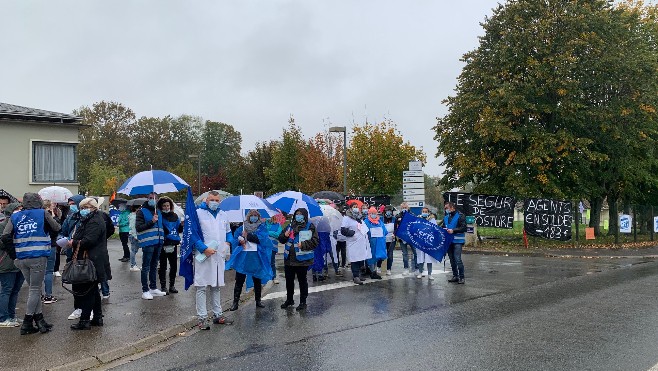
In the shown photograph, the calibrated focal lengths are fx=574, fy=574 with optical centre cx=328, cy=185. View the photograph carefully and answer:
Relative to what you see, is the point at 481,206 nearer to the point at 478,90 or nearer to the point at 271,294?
the point at 478,90

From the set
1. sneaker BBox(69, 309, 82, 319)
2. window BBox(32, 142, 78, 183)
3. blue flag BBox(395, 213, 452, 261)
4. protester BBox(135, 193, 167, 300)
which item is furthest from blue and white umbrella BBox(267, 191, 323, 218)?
window BBox(32, 142, 78, 183)

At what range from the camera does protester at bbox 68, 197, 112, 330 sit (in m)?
8.30

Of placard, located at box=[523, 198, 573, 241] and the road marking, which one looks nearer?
the road marking

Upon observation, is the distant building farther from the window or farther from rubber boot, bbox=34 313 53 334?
rubber boot, bbox=34 313 53 334

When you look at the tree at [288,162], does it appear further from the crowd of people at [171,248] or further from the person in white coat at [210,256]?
the person in white coat at [210,256]

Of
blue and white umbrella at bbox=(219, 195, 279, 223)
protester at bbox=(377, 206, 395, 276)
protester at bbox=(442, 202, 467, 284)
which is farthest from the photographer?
protester at bbox=(377, 206, 395, 276)

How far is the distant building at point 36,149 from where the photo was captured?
784 inches

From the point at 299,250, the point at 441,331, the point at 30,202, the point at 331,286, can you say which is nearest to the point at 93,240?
the point at 30,202

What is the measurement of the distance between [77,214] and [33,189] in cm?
1113

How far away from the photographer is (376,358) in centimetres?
702

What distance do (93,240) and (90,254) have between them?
0.23 m

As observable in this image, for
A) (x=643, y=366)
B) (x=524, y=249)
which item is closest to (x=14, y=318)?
(x=643, y=366)

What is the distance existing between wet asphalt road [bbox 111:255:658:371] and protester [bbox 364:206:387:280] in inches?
44.5

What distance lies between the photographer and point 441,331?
27.8 ft
